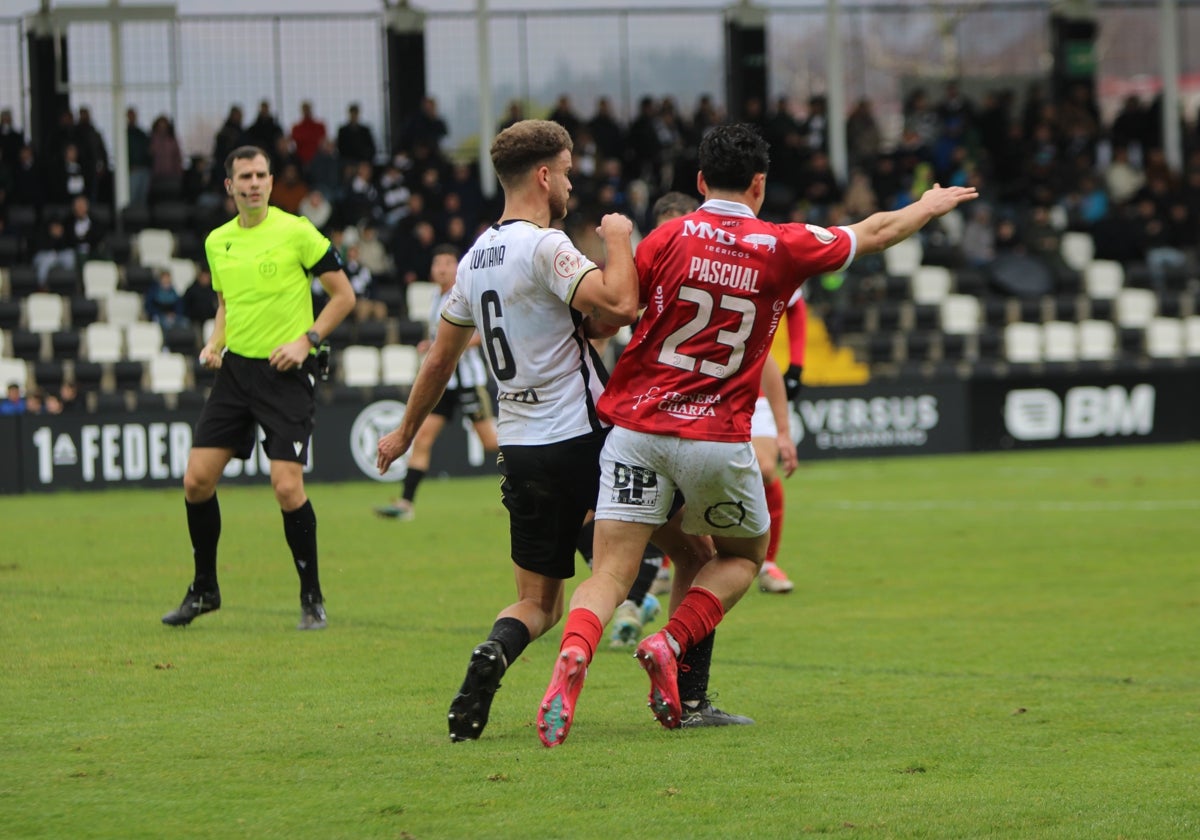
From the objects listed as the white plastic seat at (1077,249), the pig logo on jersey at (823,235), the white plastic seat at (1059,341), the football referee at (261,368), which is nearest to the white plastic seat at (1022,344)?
the white plastic seat at (1059,341)

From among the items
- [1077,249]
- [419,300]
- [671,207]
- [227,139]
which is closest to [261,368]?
[671,207]

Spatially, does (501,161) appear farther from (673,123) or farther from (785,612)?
(673,123)

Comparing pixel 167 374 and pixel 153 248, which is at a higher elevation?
pixel 153 248

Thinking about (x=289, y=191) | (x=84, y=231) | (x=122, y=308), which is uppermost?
(x=289, y=191)

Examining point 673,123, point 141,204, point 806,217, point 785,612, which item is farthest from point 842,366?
point 785,612

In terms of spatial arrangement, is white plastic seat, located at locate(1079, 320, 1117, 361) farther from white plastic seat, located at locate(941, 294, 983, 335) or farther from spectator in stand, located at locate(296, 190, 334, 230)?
spectator in stand, located at locate(296, 190, 334, 230)

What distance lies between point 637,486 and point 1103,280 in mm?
22097

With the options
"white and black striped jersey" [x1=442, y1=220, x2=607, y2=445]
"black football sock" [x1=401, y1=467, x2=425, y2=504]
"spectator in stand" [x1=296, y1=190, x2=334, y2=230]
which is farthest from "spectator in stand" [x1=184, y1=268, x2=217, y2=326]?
"white and black striped jersey" [x1=442, y1=220, x2=607, y2=445]

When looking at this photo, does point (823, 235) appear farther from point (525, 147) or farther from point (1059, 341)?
point (1059, 341)

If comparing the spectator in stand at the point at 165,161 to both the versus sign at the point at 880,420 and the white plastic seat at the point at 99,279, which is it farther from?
the versus sign at the point at 880,420

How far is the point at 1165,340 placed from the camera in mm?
25047

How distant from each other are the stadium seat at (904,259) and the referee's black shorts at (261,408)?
18.4 m

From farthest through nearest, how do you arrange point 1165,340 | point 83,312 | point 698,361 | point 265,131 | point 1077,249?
point 1077,249, point 1165,340, point 265,131, point 83,312, point 698,361

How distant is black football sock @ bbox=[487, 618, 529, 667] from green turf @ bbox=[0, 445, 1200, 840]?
0.93 feet
